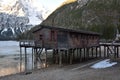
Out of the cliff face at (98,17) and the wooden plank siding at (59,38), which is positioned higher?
the cliff face at (98,17)

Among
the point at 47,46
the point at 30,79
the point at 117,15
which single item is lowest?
the point at 30,79

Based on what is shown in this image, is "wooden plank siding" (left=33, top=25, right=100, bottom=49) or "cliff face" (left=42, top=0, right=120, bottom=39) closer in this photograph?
"wooden plank siding" (left=33, top=25, right=100, bottom=49)

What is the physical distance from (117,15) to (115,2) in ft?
48.9

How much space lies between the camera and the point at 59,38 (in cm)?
5631

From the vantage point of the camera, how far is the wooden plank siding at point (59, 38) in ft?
184

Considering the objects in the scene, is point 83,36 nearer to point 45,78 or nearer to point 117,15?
point 45,78

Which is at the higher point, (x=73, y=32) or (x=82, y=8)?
(x=82, y=8)

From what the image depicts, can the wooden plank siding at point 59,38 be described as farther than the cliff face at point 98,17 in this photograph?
No

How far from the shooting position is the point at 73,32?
58.0 meters

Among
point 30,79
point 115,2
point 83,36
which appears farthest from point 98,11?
point 30,79

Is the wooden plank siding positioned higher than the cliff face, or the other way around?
the cliff face

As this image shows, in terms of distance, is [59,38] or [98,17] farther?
[98,17]

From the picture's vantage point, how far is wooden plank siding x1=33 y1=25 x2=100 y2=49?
5622cm

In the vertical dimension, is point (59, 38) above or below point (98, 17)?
below
